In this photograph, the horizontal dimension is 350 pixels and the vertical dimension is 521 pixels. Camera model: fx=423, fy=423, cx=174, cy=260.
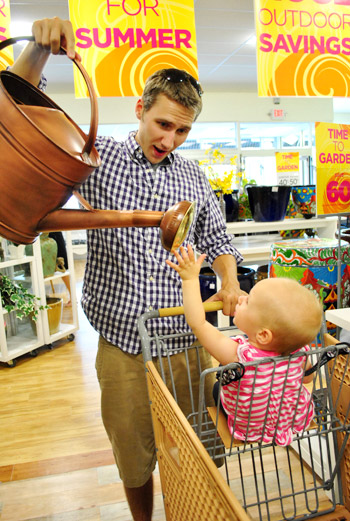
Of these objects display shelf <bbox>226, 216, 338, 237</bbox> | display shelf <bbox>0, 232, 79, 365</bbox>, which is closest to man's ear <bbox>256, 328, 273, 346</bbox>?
display shelf <bbox>226, 216, 338, 237</bbox>

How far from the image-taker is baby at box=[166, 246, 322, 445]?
97 centimetres

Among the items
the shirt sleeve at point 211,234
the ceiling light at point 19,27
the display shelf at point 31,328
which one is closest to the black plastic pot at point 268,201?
the shirt sleeve at point 211,234

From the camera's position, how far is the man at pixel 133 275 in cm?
129

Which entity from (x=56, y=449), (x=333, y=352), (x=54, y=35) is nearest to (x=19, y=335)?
(x=56, y=449)

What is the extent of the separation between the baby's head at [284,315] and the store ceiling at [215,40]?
5.00m

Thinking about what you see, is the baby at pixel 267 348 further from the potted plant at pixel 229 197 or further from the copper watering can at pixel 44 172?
the potted plant at pixel 229 197

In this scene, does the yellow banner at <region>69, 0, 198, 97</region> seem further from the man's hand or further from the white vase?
the man's hand

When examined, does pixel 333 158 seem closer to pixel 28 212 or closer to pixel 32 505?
pixel 28 212

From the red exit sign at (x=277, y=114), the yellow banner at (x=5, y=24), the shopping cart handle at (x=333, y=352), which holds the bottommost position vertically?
the shopping cart handle at (x=333, y=352)

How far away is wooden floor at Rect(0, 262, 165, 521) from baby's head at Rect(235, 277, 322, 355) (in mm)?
1219

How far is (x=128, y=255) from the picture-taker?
130cm

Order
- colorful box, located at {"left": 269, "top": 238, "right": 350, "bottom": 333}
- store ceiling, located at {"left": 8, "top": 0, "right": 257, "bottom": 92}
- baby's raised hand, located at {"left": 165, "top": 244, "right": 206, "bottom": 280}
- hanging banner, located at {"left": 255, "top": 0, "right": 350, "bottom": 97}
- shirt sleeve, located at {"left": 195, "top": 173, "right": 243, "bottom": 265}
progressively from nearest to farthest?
baby's raised hand, located at {"left": 165, "top": 244, "right": 206, "bottom": 280}, shirt sleeve, located at {"left": 195, "top": 173, "right": 243, "bottom": 265}, colorful box, located at {"left": 269, "top": 238, "right": 350, "bottom": 333}, hanging banner, located at {"left": 255, "top": 0, "right": 350, "bottom": 97}, store ceiling, located at {"left": 8, "top": 0, "right": 257, "bottom": 92}

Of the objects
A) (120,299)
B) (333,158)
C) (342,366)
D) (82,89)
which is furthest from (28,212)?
(333,158)

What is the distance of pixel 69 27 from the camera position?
758 millimetres
